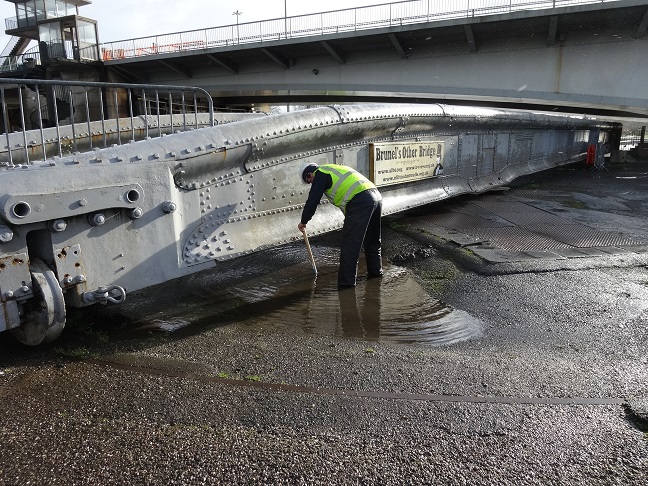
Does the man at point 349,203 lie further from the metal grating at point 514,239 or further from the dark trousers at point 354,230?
the metal grating at point 514,239

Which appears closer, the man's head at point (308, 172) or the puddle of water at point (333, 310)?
the puddle of water at point (333, 310)

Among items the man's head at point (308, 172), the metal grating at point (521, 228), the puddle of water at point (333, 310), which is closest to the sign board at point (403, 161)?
the metal grating at point (521, 228)

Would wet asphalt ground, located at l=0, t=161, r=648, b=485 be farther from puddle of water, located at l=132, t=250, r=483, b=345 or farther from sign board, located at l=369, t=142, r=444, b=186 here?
sign board, located at l=369, t=142, r=444, b=186

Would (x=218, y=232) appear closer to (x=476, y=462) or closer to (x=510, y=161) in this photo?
(x=476, y=462)

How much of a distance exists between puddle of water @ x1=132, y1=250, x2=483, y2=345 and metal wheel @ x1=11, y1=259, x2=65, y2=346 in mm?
954

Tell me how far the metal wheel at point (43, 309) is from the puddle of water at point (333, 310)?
0.95 metres

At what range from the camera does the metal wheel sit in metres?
3.61

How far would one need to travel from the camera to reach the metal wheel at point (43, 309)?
11.8 feet

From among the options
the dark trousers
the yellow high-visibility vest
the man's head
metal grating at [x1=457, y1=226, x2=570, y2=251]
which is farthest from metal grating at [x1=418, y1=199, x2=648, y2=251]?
the man's head

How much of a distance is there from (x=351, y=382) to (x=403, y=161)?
214 inches

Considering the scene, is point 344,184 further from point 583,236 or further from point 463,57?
point 463,57

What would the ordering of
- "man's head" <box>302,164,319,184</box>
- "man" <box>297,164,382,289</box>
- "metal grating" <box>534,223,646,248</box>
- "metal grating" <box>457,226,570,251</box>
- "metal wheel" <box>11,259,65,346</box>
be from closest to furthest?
"metal wheel" <box>11,259,65,346</box> < "man" <box>297,164,382,289</box> < "man's head" <box>302,164,319,184</box> < "metal grating" <box>457,226,570,251</box> < "metal grating" <box>534,223,646,248</box>

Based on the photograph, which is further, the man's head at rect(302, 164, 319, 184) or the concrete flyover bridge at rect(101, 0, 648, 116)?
the concrete flyover bridge at rect(101, 0, 648, 116)

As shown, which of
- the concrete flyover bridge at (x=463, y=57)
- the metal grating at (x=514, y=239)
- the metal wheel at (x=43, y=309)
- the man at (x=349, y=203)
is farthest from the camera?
the concrete flyover bridge at (x=463, y=57)
